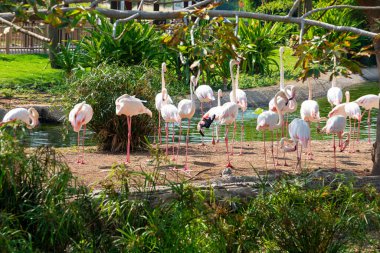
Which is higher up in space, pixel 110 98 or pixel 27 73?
pixel 27 73

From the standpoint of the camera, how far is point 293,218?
5523 millimetres

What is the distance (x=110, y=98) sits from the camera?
10430mm

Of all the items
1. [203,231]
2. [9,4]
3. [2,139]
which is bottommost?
[203,231]

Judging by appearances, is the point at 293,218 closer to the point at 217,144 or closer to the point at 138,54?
the point at 217,144

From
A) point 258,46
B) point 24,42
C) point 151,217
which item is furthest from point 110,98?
point 24,42

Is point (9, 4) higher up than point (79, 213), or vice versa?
point (9, 4)

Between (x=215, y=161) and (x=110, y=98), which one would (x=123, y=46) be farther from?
(x=215, y=161)

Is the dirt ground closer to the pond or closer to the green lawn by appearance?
the pond

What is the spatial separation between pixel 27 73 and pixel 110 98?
906 centimetres

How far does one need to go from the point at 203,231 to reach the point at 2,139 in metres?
1.55

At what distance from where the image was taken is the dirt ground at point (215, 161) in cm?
884

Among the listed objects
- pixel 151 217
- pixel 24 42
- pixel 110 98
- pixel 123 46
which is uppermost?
pixel 24 42

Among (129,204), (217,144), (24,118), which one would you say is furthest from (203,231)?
(217,144)

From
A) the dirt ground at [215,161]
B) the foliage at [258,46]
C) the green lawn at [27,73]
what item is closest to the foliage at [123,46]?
the green lawn at [27,73]
